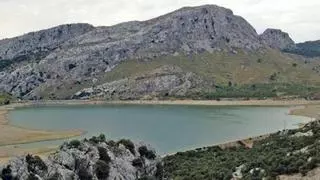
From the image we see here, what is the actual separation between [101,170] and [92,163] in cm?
140

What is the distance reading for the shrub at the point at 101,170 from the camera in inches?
2383

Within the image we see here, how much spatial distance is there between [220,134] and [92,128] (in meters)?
41.3

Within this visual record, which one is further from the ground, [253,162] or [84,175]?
[253,162]

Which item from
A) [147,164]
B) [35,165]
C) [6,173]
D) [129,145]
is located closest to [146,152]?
[147,164]

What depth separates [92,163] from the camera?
61.2m

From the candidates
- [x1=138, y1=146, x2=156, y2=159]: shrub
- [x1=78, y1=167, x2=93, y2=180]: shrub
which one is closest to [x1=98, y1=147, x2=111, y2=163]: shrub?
[x1=78, y1=167, x2=93, y2=180]: shrub

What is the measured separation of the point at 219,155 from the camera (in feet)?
269

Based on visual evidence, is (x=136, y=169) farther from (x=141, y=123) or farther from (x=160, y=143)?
(x=141, y=123)

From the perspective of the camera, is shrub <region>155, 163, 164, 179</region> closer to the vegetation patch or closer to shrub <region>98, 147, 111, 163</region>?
the vegetation patch

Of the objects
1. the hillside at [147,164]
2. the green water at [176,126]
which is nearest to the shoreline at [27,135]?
the green water at [176,126]

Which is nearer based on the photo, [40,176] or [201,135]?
[40,176]

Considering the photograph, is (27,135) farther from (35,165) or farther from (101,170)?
(35,165)

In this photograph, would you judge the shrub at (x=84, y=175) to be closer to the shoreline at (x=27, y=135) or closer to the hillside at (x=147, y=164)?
the hillside at (x=147, y=164)

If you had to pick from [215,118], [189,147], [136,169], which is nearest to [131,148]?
[136,169]
